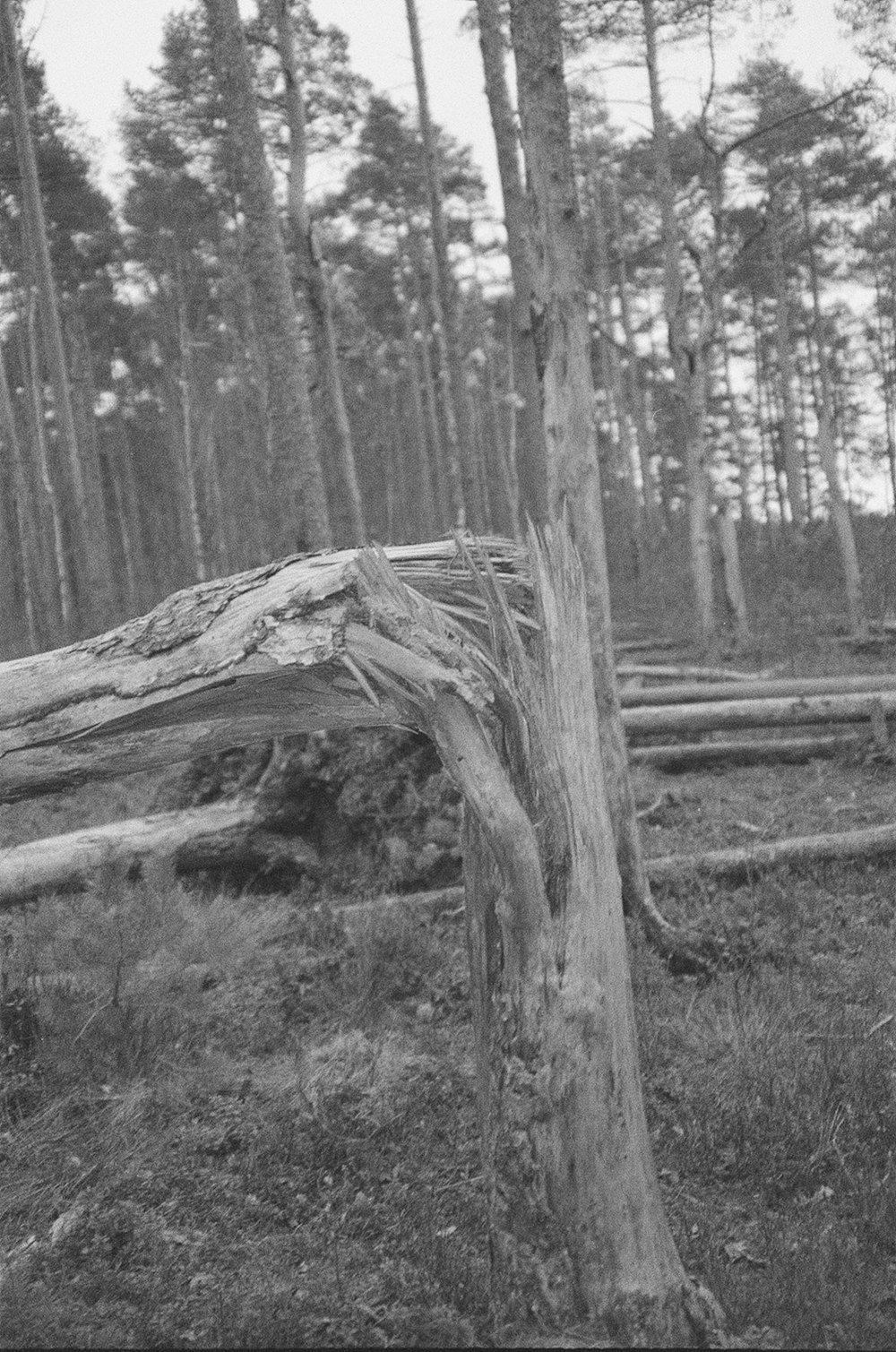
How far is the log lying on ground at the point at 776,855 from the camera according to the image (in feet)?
22.0

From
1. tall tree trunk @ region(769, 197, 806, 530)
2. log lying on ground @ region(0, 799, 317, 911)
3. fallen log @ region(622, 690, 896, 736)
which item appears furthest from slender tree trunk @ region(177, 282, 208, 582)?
log lying on ground @ region(0, 799, 317, 911)

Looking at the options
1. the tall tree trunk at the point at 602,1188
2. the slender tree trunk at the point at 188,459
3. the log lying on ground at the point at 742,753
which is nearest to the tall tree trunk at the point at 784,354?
the slender tree trunk at the point at 188,459

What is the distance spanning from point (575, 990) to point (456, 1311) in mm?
982

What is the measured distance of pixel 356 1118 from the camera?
421 centimetres

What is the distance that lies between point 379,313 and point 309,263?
2336 cm

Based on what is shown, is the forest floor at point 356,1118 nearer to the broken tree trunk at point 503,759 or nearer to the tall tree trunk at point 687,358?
the broken tree trunk at point 503,759

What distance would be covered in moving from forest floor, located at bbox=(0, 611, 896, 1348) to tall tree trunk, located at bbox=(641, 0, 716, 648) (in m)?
10.8

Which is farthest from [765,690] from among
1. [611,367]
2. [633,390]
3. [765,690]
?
[611,367]

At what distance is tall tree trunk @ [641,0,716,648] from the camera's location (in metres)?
16.1

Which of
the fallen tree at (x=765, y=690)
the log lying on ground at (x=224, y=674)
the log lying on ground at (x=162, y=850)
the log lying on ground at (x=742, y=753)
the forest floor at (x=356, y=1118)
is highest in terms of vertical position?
the log lying on ground at (x=224, y=674)

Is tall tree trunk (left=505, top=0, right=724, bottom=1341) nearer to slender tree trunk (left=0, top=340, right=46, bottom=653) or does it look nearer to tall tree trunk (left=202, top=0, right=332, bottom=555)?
tall tree trunk (left=202, top=0, right=332, bottom=555)

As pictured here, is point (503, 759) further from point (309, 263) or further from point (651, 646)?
point (651, 646)

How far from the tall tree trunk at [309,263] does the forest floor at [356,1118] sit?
8.76m

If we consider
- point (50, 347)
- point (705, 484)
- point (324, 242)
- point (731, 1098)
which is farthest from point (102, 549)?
point (731, 1098)
